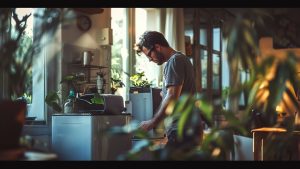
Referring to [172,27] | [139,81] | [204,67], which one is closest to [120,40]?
[172,27]

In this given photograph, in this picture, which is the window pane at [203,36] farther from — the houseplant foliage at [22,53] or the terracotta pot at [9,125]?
the terracotta pot at [9,125]

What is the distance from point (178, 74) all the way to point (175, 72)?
2 centimetres

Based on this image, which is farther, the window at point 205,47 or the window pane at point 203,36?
the window pane at point 203,36

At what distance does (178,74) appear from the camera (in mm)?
2854

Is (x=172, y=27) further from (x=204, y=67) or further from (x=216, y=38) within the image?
(x=216, y=38)

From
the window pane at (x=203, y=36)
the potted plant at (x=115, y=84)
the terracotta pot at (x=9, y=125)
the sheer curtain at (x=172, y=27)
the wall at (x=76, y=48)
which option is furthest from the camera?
the window pane at (x=203, y=36)

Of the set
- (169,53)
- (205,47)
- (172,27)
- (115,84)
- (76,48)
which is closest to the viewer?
(169,53)

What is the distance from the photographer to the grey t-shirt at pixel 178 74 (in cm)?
283

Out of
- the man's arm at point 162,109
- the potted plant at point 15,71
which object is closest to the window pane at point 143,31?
the man's arm at point 162,109

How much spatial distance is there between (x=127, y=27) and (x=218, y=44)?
4256 mm
